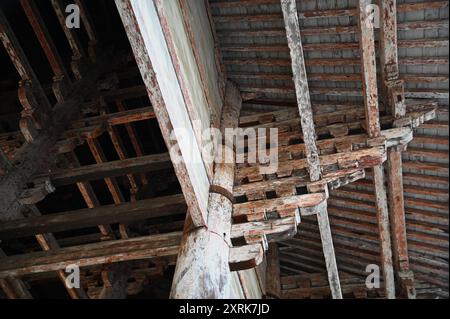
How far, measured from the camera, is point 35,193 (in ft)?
16.3

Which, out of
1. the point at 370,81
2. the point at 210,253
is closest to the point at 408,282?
the point at 370,81

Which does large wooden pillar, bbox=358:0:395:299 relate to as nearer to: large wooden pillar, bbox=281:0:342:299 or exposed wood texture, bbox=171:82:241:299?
large wooden pillar, bbox=281:0:342:299

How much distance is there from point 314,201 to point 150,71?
2.37 metres

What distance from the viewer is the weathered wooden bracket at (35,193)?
4.90m

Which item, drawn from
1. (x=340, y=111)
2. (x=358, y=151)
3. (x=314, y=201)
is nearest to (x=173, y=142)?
(x=314, y=201)

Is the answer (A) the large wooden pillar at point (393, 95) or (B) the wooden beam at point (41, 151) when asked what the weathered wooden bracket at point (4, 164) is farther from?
(A) the large wooden pillar at point (393, 95)

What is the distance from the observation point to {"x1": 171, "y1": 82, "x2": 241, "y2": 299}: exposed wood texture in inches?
126

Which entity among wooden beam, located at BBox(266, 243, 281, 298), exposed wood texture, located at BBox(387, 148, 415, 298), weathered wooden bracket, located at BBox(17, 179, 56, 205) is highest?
wooden beam, located at BBox(266, 243, 281, 298)

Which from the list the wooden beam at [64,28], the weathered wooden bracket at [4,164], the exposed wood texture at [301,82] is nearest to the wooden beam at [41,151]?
the weathered wooden bracket at [4,164]

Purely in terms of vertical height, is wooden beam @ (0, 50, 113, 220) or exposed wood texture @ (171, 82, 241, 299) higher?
wooden beam @ (0, 50, 113, 220)

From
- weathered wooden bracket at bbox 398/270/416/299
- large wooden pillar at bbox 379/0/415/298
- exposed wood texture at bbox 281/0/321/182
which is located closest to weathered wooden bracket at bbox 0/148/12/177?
exposed wood texture at bbox 281/0/321/182

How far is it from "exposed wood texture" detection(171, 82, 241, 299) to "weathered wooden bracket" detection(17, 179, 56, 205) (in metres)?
1.91

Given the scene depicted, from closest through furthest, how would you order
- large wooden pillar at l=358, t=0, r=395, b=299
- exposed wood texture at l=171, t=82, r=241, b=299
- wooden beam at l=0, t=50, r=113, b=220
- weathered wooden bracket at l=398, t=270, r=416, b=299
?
exposed wood texture at l=171, t=82, r=241, b=299, large wooden pillar at l=358, t=0, r=395, b=299, wooden beam at l=0, t=50, r=113, b=220, weathered wooden bracket at l=398, t=270, r=416, b=299

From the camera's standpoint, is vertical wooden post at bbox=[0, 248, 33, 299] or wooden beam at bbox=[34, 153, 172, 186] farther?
vertical wooden post at bbox=[0, 248, 33, 299]
